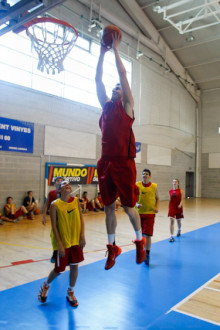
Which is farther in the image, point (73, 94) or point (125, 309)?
point (73, 94)

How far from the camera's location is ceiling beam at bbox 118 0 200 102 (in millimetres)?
15586

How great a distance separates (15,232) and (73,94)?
7.10 m

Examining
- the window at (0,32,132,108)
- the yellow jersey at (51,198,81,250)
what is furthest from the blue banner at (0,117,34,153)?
the yellow jersey at (51,198,81,250)

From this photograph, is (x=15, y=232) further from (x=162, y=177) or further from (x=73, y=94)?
(x=162, y=177)

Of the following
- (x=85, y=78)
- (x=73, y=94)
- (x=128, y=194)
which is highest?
(x=85, y=78)

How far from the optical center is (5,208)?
10023 millimetres

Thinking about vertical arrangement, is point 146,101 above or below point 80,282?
above

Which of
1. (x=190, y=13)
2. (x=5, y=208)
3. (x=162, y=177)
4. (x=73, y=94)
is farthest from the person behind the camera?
(x=162, y=177)

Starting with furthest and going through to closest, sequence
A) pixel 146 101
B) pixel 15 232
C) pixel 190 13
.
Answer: pixel 146 101 < pixel 190 13 < pixel 15 232

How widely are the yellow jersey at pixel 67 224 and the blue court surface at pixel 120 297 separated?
0.77 metres

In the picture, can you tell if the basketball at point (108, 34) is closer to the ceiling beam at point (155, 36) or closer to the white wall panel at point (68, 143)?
the white wall panel at point (68, 143)

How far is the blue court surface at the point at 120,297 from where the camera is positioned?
321cm

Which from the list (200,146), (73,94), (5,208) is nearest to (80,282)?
(5,208)

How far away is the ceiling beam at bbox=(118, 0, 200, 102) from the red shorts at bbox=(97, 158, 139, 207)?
14934mm
